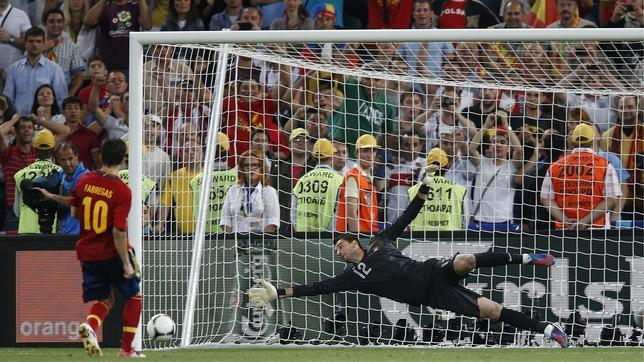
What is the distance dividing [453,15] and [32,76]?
18.9ft

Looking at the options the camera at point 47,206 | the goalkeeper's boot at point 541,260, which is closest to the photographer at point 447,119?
the goalkeeper's boot at point 541,260

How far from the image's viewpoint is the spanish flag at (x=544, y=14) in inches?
632

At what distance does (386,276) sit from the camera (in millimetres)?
11789

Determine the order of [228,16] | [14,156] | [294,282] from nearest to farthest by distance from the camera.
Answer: [294,282] → [14,156] → [228,16]

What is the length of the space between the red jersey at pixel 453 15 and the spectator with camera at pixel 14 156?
17.9ft

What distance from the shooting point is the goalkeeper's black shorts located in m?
11.6

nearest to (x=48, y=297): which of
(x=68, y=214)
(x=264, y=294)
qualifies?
(x=68, y=214)

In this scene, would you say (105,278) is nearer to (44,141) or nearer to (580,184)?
(44,141)

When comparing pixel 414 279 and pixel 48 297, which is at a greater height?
pixel 414 279

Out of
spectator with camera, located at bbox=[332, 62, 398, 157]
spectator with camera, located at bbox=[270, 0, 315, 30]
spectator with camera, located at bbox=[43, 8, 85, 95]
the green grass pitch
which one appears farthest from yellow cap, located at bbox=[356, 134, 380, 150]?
spectator with camera, located at bbox=[43, 8, 85, 95]

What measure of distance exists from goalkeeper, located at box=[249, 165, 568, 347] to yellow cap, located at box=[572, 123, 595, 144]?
7.01 ft

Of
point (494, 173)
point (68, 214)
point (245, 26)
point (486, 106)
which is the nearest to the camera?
point (494, 173)

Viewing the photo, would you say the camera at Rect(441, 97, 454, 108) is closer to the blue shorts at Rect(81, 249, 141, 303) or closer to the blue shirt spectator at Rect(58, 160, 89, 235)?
A: the blue shirt spectator at Rect(58, 160, 89, 235)

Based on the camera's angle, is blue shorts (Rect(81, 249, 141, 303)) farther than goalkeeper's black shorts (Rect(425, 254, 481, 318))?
No
